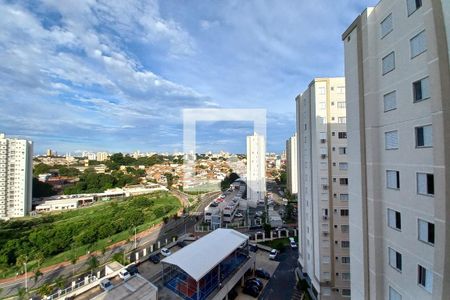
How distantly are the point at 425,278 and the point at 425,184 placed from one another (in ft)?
3.88

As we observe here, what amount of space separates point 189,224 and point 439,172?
16944 millimetres

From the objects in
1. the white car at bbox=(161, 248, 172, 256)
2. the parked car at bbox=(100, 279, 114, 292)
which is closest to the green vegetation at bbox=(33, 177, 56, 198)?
the white car at bbox=(161, 248, 172, 256)

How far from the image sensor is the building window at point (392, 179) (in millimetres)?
3434

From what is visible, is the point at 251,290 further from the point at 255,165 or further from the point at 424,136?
the point at 255,165

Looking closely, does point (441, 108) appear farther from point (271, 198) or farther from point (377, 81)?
point (271, 198)

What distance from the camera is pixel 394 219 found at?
3.52 meters

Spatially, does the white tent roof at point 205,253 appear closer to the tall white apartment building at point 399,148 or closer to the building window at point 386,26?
the tall white apartment building at point 399,148

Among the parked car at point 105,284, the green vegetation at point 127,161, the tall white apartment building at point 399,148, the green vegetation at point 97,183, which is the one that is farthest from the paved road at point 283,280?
the green vegetation at point 127,161

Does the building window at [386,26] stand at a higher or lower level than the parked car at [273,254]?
higher

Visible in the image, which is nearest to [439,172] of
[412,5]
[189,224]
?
[412,5]

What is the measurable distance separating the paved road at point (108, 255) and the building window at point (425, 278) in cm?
1285

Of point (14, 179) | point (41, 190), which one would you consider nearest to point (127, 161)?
point (41, 190)

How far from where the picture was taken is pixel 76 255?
41.8 ft

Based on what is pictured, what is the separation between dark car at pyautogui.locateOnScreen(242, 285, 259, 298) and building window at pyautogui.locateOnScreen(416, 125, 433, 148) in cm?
824
